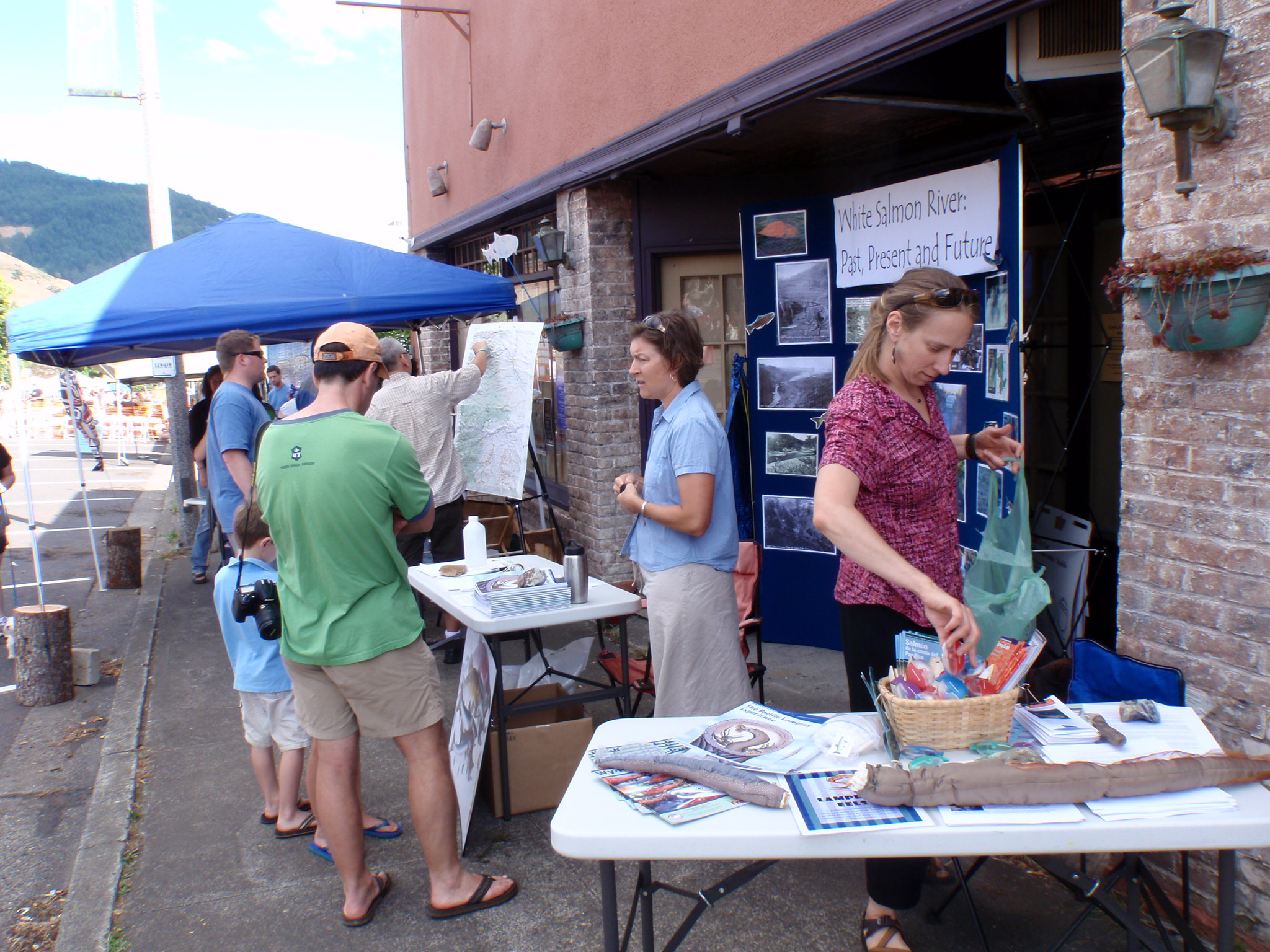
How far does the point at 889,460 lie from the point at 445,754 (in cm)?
172

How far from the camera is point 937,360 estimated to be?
2391 mm

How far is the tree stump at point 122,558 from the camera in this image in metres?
8.37

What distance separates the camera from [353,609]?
2.81 metres

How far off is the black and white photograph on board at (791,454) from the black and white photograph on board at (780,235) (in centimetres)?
103

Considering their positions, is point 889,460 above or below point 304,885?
above

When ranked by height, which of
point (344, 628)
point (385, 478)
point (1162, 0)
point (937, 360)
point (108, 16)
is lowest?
point (344, 628)

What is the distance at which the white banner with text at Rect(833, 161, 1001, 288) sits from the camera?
13.0 ft

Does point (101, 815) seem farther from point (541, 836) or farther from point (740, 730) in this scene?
point (740, 730)

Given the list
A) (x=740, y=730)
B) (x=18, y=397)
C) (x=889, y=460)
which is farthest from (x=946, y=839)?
(x=18, y=397)

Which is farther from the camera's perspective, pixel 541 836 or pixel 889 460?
pixel 541 836

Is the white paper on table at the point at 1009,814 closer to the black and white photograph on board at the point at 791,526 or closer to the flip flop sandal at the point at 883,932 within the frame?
the flip flop sandal at the point at 883,932

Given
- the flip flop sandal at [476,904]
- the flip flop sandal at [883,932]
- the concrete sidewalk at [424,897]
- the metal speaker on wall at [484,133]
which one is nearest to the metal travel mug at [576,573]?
the concrete sidewalk at [424,897]

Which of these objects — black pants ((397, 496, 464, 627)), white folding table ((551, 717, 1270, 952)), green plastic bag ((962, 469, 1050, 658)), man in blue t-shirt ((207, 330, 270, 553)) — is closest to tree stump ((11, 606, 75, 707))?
man in blue t-shirt ((207, 330, 270, 553))

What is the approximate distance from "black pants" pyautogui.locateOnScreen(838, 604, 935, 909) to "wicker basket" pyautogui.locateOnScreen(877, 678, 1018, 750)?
1.56 feet
